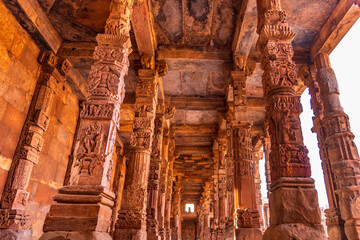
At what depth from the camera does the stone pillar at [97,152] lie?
3355mm

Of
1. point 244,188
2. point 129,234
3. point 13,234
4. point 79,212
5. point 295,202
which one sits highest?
point 244,188

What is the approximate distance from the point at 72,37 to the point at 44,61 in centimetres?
121

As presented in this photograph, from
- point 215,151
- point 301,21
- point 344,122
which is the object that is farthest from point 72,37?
point 215,151

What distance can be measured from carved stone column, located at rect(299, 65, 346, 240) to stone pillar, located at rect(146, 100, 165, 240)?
17.2ft

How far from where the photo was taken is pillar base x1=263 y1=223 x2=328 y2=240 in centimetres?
320

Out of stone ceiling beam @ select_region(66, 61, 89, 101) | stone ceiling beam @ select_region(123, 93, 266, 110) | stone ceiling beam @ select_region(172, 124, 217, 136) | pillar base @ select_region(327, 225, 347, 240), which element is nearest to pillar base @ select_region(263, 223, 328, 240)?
pillar base @ select_region(327, 225, 347, 240)

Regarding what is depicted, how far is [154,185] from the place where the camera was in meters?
9.14

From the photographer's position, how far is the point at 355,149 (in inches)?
286

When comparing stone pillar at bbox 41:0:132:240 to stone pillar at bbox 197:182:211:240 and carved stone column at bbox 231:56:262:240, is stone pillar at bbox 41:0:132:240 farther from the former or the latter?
stone pillar at bbox 197:182:211:240

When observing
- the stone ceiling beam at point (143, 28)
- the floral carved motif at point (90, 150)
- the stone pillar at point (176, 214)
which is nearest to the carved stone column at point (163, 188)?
the stone ceiling beam at point (143, 28)

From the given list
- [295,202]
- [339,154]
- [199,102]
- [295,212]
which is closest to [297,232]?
[295,212]

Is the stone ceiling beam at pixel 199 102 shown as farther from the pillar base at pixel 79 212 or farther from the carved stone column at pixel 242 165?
the pillar base at pixel 79 212

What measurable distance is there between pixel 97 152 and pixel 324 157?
7327 millimetres

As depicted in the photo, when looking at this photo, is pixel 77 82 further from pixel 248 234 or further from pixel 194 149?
pixel 194 149
